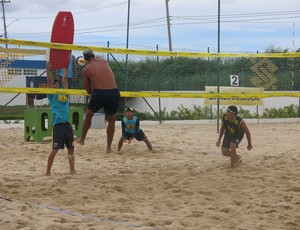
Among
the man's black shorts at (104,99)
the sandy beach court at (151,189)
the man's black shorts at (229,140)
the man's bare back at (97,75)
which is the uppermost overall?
the man's bare back at (97,75)

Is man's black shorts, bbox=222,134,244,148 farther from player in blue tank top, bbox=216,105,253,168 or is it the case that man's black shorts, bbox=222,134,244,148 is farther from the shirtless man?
the shirtless man

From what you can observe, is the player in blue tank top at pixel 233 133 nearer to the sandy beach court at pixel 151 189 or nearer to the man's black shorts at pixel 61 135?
the sandy beach court at pixel 151 189

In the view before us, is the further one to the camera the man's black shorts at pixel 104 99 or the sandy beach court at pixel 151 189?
the man's black shorts at pixel 104 99

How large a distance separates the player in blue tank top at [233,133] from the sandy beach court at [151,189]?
0.21 meters

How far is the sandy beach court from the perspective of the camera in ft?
17.1

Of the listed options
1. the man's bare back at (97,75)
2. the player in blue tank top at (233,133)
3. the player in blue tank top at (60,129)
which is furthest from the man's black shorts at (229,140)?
the player in blue tank top at (60,129)

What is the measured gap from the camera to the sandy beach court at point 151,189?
5.21m

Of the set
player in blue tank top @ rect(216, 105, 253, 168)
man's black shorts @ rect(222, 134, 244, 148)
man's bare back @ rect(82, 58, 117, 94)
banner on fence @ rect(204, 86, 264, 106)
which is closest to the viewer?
man's bare back @ rect(82, 58, 117, 94)

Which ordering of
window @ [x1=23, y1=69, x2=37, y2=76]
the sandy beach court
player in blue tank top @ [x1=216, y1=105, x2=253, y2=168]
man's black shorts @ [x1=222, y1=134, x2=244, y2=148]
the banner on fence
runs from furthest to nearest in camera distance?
the banner on fence < window @ [x1=23, y1=69, x2=37, y2=76] < man's black shorts @ [x1=222, y1=134, x2=244, y2=148] < player in blue tank top @ [x1=216, y1=105, x2=253, y2=168] < the sandy beach court

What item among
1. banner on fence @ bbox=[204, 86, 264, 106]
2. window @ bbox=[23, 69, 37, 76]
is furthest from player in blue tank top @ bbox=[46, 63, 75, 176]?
banner on fence @ bbox=[204, 86, 264, 106]

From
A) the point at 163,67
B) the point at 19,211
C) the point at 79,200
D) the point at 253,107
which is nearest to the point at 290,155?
the point at 79,200

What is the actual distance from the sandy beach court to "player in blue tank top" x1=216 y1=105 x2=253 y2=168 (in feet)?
0.69

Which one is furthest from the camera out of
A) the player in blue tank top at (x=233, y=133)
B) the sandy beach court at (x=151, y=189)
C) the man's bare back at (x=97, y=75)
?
the player in blue tank top at (x=233, y=133)

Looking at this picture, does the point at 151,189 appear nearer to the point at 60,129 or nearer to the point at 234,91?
the point at 60,129
